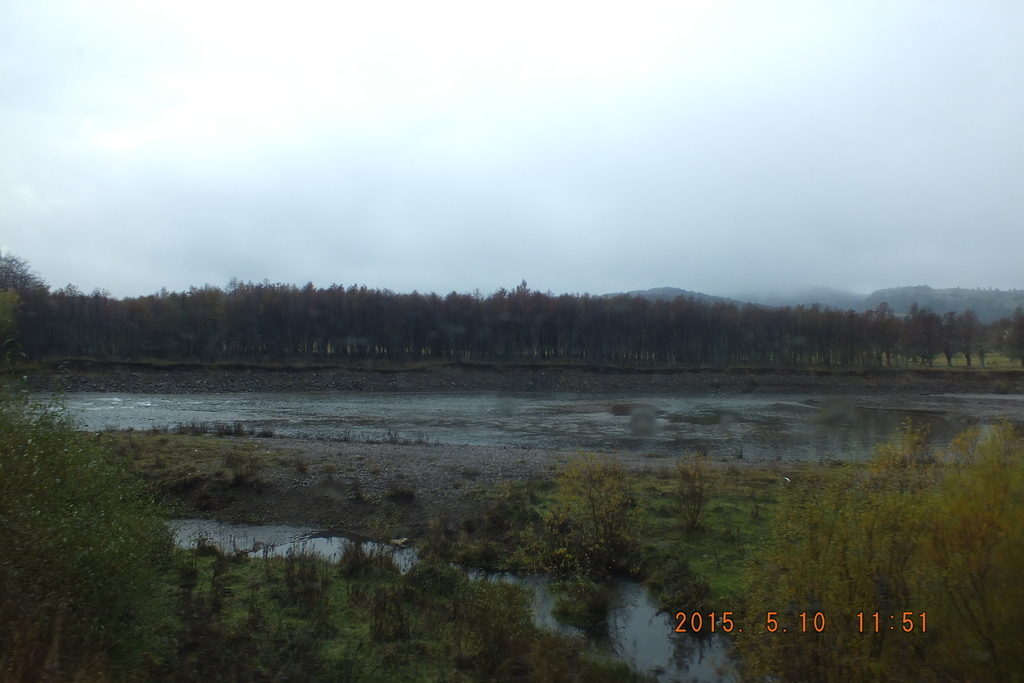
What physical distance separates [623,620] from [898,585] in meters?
4.76

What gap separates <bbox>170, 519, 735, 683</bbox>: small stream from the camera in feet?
25.3

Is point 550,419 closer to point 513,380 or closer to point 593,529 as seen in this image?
point 593,529

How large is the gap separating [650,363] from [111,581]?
72935 millimetres

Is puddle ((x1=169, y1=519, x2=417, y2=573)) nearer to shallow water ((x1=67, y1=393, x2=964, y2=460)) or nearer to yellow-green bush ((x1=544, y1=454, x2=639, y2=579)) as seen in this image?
yellow-green bush ((x1=544, y1=454, x2=639, y2=579))

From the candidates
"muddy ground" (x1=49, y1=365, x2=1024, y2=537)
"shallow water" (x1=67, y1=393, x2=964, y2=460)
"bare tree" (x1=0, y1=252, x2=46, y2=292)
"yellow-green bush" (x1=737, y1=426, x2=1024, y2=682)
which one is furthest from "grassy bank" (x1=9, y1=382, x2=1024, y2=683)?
"bare tree" (x1=0, y1=252, x2=46, y2=292)

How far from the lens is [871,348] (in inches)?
3054

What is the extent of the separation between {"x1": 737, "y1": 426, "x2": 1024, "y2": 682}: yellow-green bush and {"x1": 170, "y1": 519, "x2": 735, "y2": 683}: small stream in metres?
2.05

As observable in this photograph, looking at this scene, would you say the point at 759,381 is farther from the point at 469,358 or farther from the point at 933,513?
the point at 933,513

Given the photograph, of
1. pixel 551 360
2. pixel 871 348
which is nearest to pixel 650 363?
pixel 551 360

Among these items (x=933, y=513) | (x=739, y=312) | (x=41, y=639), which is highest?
(x=739, y=312)

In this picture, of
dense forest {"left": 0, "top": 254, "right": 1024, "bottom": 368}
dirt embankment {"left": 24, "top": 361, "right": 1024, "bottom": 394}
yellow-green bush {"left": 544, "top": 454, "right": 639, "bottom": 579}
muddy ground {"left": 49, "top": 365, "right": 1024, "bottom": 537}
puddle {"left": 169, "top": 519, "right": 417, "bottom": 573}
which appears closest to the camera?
yellow-green bush {"left": 544, "top": 454, "right": 639, "bottom": 579}
